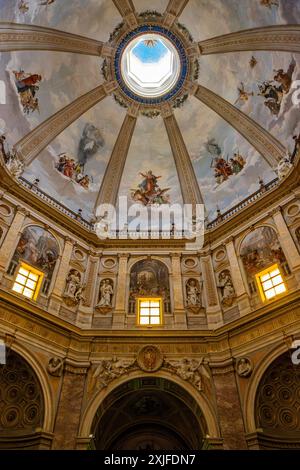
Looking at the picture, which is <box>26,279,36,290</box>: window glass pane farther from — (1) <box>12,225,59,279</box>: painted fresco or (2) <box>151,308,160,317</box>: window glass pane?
(2) <box>151,308,160,317</box>: window glass pane

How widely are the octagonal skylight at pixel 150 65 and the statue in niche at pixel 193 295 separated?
1466 centimetres

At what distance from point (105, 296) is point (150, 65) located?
19.5 m

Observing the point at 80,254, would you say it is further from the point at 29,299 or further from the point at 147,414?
→ the point at 147,414

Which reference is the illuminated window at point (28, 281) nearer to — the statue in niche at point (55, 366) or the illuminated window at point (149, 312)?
the statue in niche at point (55, 366)

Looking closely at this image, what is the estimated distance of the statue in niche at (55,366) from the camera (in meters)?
12.9

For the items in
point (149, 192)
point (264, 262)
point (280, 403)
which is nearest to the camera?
point (280, 403)

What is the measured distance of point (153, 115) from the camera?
2380 cm

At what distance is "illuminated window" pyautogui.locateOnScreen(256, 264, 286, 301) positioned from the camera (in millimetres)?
14267

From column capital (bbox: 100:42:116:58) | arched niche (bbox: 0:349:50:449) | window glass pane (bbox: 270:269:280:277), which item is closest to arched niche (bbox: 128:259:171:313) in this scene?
window glass pane (bbox: 270:269:280:277)

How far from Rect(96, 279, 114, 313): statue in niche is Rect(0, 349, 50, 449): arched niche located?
457cm

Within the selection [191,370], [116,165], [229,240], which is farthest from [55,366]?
[116,165]

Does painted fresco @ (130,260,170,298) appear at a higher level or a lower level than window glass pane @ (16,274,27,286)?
higher

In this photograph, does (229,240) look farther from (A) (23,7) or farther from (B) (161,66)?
(A) (23,7)
